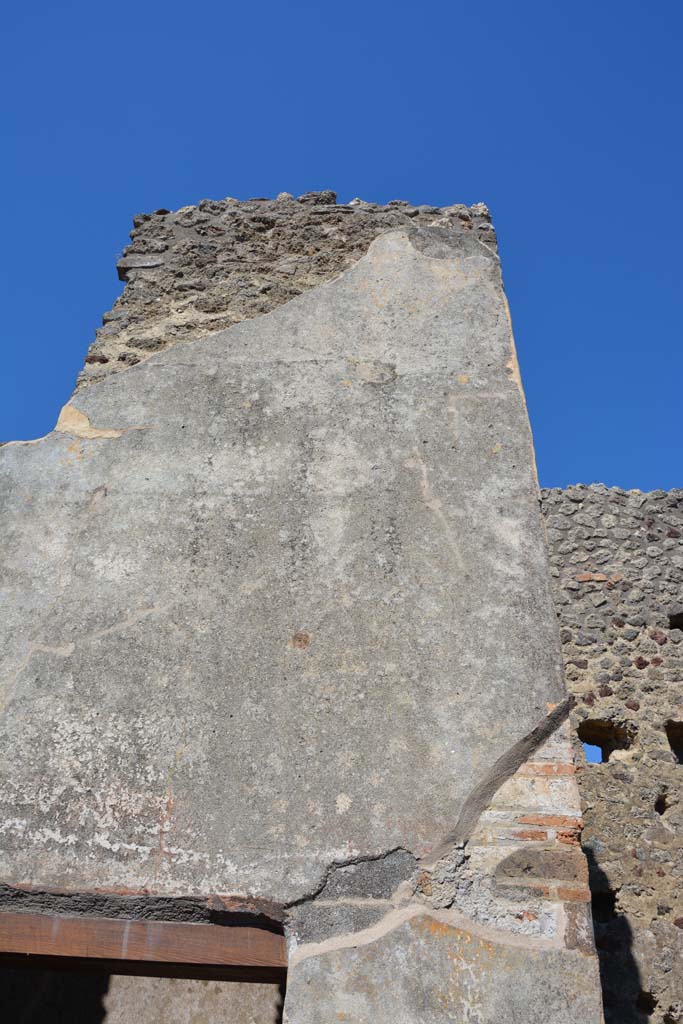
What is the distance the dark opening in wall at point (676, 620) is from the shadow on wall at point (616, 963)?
6.55 feet

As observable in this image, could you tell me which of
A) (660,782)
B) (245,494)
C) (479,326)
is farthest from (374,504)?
(660,782)

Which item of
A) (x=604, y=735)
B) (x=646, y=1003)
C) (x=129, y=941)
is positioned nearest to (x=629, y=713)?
(x=604, y=735)

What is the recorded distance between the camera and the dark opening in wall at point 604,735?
582 cm

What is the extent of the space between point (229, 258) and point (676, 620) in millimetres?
4628

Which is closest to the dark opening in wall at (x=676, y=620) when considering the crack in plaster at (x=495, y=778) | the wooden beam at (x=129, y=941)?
the crack in plaster at (x=495, y=778)

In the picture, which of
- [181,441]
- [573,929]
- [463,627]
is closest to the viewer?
[573,929]

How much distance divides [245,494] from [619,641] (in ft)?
14.4

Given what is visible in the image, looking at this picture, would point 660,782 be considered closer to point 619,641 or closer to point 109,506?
point 619,641

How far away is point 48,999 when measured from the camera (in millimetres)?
5402

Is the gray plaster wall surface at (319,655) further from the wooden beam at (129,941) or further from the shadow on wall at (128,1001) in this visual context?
the shadow on wall at (128,1001)

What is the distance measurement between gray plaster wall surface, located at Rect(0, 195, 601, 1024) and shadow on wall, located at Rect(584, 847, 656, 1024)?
11.3ft

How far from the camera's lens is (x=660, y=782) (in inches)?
220

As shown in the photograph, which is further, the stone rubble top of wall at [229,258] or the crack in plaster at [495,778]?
the stone rubble top of wall at [229,258]

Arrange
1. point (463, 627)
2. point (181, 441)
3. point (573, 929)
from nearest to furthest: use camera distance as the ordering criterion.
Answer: point (573, 929) → point (463, 627) → point (181, 441)
